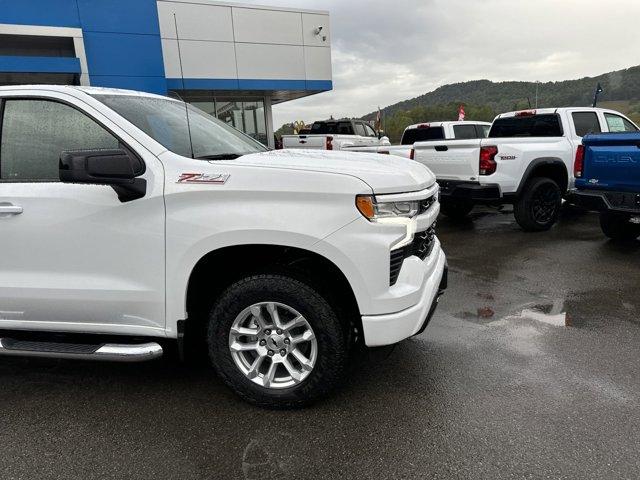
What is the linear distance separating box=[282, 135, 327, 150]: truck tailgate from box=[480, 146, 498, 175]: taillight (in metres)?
10.2

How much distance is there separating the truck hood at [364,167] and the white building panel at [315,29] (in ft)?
63.4

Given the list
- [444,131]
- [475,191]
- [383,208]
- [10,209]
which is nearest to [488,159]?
[475,191]

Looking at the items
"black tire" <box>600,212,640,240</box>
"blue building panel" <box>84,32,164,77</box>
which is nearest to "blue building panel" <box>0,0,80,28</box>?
"blue building panel" <box>84,32,164,77</box>

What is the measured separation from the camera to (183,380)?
325cm

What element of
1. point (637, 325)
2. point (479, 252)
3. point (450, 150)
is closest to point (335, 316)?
point (637, 325)

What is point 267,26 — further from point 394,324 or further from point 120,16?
point 394,324

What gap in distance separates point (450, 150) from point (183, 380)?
237 inches

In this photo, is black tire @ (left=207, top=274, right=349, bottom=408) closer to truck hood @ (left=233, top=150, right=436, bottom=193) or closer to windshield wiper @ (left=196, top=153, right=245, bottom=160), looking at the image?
truck hood @ (left=233, top=150, right=436, bottom=193)

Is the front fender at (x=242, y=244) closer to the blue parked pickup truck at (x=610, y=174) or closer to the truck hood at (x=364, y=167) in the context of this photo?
the truck hood at (x=364, y=167)

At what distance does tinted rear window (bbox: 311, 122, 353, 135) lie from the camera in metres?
18.8

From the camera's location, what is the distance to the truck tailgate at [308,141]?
17.4 metres

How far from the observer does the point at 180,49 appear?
1638 centimetres

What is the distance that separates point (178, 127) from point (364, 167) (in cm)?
128

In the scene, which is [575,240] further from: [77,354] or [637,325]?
[77,354]
